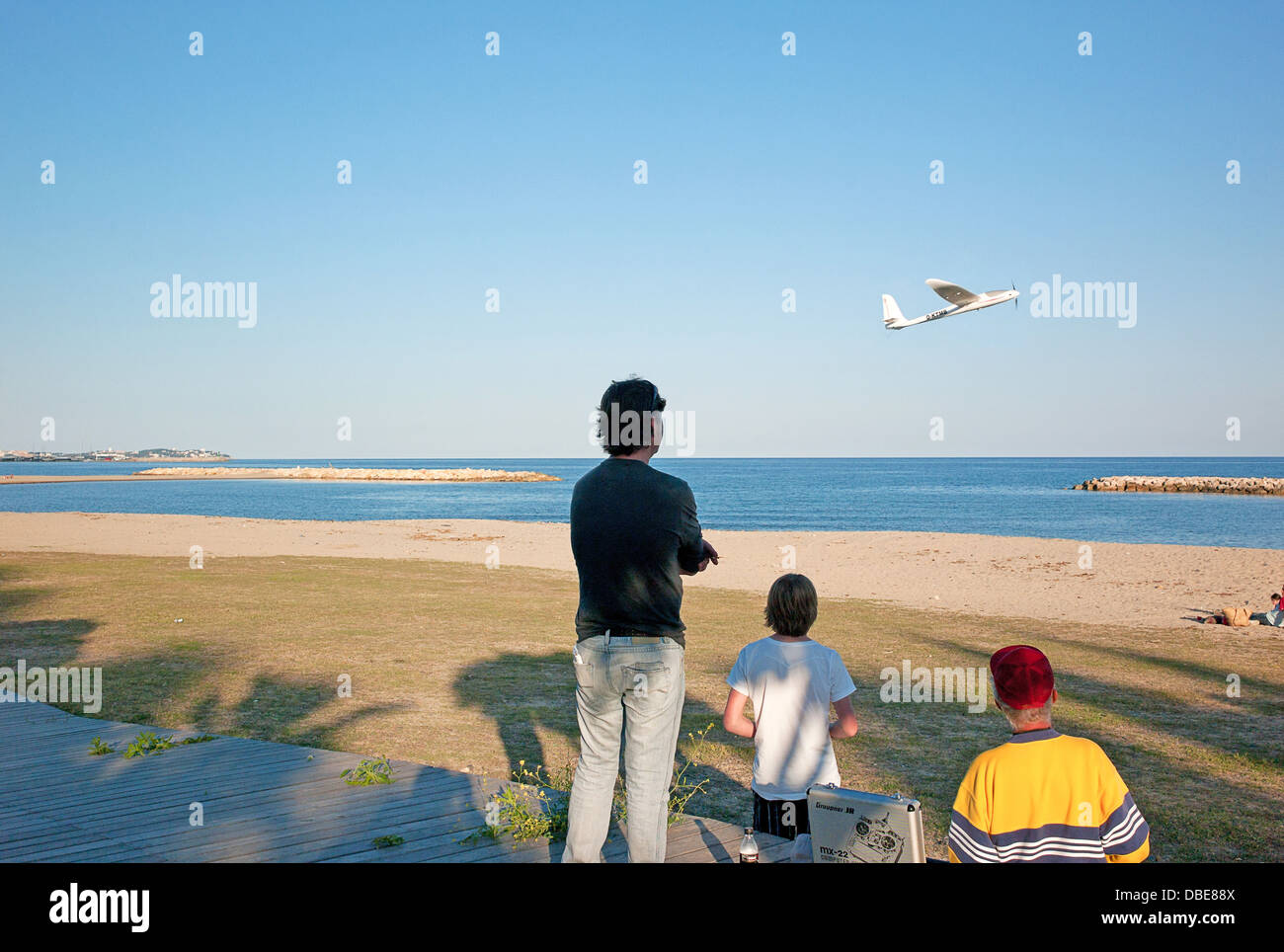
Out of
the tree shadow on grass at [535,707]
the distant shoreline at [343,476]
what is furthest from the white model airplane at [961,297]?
the distant shoreline at [343,476]

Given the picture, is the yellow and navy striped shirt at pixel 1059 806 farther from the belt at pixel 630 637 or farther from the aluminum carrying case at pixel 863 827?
the belt at pixel 630 637

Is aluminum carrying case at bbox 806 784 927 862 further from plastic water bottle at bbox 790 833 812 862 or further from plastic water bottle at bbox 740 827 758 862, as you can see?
plastic water bottle at bbox 790 833 812 862

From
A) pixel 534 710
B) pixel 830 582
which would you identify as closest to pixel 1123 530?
pixel 830 582

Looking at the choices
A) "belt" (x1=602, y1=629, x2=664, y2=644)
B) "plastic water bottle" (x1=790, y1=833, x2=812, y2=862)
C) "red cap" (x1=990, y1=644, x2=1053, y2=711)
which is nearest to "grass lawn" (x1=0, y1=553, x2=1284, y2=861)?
"plastic water bottle" (x1=790, y1=833, x2=812, y2=862)

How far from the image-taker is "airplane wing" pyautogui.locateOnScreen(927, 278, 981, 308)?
25969 millimetres

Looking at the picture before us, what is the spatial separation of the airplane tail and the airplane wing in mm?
8806

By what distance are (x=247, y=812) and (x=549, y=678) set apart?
5.66m

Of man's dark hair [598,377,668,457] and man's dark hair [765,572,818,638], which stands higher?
man's dark hair [598,377,668,457]

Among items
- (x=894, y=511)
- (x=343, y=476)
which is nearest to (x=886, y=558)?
(x=894, y=511)

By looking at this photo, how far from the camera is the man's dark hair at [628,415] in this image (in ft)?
12.5

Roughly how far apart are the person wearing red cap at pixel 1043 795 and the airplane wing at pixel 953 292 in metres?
24.4

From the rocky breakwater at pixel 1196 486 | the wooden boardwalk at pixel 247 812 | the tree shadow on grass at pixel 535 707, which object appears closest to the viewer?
the wooden boardwalk at pixel 247 812
